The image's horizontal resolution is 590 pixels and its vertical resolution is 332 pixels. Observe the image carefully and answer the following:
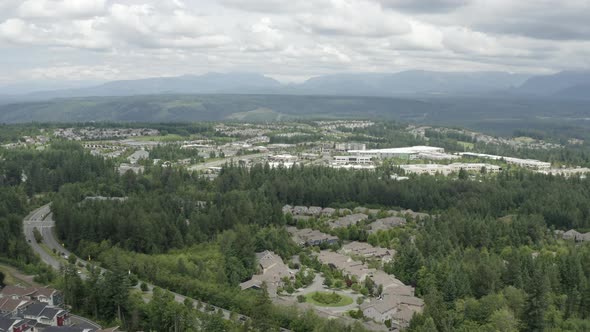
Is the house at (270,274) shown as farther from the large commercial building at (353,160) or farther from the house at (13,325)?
the large commercial building at (353,160)

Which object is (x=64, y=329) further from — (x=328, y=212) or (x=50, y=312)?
(x=328, y=212)

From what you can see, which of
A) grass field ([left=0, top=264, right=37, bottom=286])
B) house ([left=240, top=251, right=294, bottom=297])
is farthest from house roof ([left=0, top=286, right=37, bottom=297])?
house ([left=240, top=251, right=294, bottom=297])

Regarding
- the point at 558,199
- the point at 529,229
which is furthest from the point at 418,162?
the point at 529,229

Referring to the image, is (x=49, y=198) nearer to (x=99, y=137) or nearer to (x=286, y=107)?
(x=99, y=137)

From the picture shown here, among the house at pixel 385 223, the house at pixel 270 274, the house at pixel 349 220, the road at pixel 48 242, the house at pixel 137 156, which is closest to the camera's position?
the road at pixel 48 242

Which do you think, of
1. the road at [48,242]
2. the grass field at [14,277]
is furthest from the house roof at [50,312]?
the grass field at [14,277]

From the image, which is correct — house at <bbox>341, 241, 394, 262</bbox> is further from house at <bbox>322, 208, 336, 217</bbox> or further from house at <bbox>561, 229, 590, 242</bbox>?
house at <bbox>561, 229, 590, 242</bbox>
